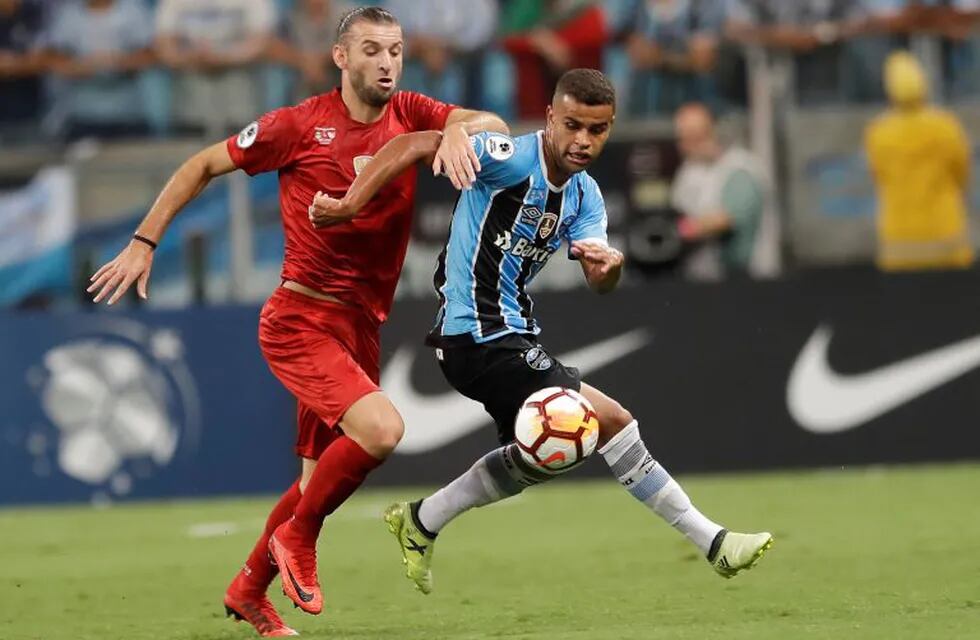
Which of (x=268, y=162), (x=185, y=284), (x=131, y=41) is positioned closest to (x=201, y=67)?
(x=131, y=41)

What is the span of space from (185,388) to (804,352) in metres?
4.38

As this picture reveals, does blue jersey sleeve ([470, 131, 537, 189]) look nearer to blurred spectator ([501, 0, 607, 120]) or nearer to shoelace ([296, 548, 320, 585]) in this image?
shoelace ([296, 548, 320, 585])

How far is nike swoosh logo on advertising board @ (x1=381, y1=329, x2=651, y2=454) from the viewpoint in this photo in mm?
13625

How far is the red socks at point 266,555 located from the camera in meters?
7.78

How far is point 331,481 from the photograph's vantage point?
24.1 feet

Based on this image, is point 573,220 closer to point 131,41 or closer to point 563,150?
point 563,150

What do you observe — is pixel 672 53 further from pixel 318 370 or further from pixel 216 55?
pixel 318 370

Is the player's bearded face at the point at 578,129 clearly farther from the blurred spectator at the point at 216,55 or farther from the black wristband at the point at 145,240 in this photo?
the blurred spectator at the point at 216,55

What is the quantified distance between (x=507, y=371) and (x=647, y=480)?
71 centimetres

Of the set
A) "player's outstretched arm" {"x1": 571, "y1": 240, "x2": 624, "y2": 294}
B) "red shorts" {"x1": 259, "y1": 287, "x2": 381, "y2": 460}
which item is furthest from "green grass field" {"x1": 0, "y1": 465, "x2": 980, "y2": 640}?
"player's outstretched arm" {"x1": 571, "y1": 240, "x2": 624, "y2": 294}

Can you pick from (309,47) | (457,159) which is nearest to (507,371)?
(457,159)

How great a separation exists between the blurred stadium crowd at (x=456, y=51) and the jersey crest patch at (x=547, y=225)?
6828mm

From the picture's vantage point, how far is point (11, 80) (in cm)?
1452

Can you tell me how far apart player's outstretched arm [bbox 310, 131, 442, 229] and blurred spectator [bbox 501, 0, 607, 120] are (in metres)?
7.12
